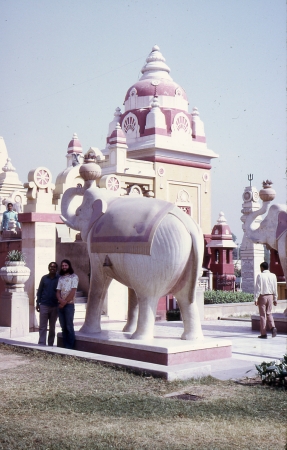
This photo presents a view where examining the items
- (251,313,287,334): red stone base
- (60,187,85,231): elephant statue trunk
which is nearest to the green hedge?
(251,313,287,334): red stone base

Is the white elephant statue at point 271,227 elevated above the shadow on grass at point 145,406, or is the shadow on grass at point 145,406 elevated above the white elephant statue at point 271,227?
the white elephant statue at point 271,227

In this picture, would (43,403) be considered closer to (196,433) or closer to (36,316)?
(196,433)

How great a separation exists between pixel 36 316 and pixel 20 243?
1654 mm

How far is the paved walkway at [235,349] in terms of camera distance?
6707 mm

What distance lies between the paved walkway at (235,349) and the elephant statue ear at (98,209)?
1754 mm

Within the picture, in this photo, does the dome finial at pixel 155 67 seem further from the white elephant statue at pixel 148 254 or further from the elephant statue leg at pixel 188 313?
the elephant statue leg at pixel 188 313

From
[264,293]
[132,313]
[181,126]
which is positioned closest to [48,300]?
[132,313]

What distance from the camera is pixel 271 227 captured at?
412 inches

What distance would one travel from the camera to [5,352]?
7.89 m

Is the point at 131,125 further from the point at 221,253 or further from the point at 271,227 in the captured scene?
the point at 271,227

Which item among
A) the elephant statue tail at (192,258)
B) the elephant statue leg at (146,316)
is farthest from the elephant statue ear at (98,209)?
the elephant statue leg at (146,316)

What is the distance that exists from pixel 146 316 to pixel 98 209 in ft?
5.35

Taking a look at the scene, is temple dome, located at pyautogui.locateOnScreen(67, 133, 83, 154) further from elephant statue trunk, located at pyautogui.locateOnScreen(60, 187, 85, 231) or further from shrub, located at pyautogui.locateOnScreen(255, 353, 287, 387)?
shrub, located at pyautogui.locateOnScreen(255, 353, 287, 387)

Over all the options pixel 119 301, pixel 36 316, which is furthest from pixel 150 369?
pixel 119 301
